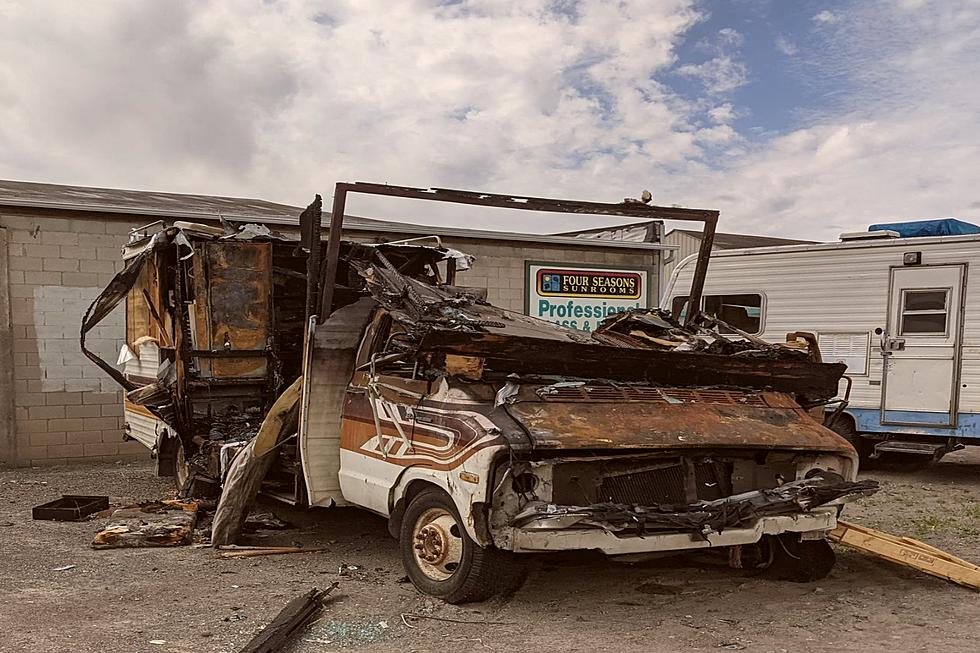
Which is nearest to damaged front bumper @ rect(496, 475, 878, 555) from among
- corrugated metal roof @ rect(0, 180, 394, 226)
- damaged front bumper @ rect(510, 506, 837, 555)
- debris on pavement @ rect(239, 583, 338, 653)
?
damaged front bumper @ rect(510, 506, 837, 555)

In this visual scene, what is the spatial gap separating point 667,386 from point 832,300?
6.39 metres

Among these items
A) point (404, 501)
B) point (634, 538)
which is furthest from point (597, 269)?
→ point (634, 538)

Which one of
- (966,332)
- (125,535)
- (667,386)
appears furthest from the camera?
(966,332)

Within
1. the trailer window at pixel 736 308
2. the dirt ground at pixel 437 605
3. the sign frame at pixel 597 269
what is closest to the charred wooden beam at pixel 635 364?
the dirt ground at pixel 437 605

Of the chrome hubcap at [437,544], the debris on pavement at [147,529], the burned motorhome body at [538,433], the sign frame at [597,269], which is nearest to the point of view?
the burned motorhome body at [538,433]

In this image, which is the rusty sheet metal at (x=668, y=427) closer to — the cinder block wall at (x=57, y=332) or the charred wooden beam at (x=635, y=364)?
the charred wooden beam at (x=635, y=364)

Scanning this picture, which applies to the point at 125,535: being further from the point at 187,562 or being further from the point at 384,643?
the point at 384,643

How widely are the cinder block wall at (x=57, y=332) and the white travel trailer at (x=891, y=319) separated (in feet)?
26.0

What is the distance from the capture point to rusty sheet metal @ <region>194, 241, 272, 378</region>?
7.86 meters

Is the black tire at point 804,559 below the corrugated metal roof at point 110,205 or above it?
below

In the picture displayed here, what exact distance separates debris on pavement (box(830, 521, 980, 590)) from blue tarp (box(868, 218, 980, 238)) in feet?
20.7

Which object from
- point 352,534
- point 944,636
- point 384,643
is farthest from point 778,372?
point 352,534

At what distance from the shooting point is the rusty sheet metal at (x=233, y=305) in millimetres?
7863

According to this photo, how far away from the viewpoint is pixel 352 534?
23.3ft
